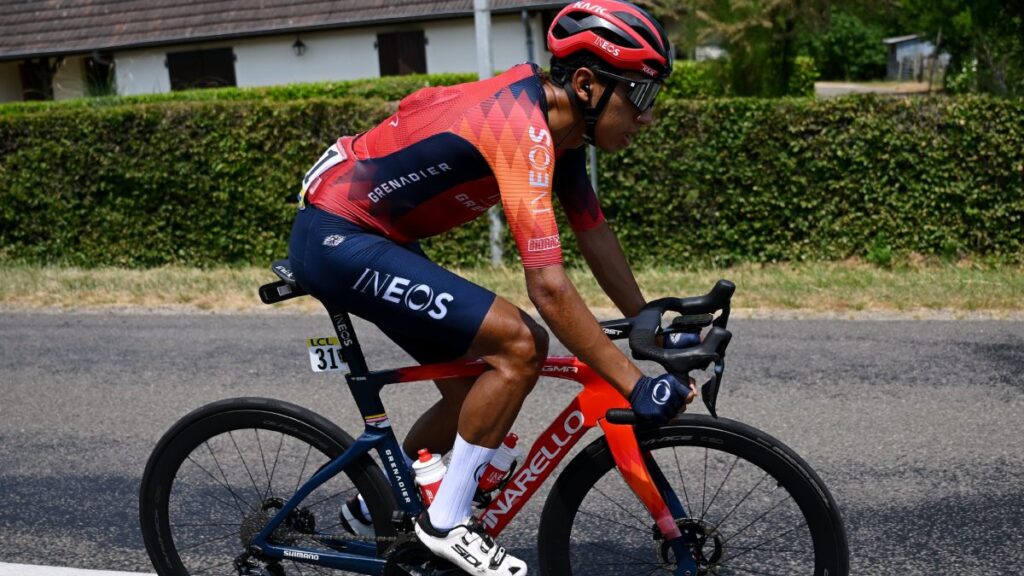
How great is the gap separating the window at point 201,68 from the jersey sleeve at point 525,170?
2640 centimetres

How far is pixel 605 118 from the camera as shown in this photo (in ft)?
Result: 10.2

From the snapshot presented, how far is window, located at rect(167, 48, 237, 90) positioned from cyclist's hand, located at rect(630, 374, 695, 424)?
2673 cm

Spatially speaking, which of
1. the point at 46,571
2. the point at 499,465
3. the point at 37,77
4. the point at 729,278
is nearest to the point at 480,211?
the point at 499,465

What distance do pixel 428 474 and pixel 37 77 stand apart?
32.2 m

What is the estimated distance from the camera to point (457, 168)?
3086mm

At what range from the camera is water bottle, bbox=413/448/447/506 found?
334 cm

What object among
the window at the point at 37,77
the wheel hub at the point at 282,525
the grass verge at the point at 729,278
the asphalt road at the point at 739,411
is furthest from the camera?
the window at the point at 37,77

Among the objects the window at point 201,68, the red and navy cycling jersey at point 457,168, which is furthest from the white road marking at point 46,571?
the window at point 201,68

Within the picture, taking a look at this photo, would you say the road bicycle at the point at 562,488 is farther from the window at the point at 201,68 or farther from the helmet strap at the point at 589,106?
the window at the point at 201,68

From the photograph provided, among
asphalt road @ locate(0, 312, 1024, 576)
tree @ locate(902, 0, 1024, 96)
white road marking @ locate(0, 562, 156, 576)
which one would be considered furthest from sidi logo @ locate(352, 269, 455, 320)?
tree @ locate(902, 0, 1024, 96)

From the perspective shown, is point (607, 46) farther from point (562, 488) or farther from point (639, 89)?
point (562, 488)

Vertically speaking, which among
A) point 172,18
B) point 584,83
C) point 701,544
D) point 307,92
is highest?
point 584,83

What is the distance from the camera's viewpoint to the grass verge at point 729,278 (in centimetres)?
823

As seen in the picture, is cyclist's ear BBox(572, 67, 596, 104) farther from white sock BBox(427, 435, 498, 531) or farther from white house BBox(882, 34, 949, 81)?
white house BBox(882, 34, 949, 81)
